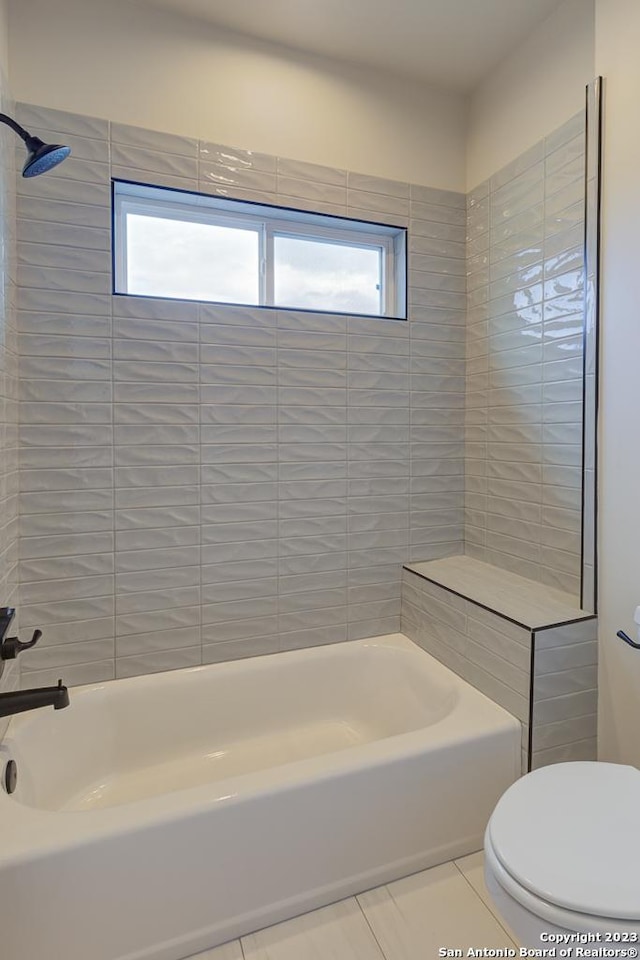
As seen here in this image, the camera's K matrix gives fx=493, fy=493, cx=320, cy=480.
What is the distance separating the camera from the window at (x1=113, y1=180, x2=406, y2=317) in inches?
76.1

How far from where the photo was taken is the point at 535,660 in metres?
1.56

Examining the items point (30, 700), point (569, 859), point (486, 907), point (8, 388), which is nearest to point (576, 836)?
point (569, 859)

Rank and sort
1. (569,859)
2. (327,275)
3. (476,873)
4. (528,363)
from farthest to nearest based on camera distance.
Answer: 1. (327,275)
2. (528,363)
3. (476,873)
4. (569,859)

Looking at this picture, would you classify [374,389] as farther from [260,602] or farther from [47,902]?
[47,902]

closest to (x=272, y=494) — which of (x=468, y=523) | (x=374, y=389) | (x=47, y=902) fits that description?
(x=374, y=389)

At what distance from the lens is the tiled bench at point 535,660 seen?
157cm

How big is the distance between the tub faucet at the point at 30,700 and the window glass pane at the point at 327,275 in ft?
5.40

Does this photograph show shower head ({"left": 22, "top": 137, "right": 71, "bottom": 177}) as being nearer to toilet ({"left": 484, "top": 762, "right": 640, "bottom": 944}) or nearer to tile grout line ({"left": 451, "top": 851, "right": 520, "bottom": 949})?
toilet ({"left": 484, "top": 762, "right": 640, "bottom": 944})

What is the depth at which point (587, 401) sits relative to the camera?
5.56ft

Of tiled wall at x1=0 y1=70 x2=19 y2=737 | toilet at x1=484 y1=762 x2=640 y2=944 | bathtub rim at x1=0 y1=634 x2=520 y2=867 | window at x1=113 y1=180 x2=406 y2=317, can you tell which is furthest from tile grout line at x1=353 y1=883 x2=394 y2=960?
window at x1=113 y1=180 x2=406 y2=317

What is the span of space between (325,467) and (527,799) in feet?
A: 4.48

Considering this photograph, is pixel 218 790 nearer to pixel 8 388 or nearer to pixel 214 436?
pixel 214 436

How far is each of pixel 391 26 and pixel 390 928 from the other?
9.81ft

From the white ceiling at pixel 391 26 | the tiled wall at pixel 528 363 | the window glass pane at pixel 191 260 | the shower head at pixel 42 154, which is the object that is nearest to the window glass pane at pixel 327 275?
the window glass pane at pixel 191 260
